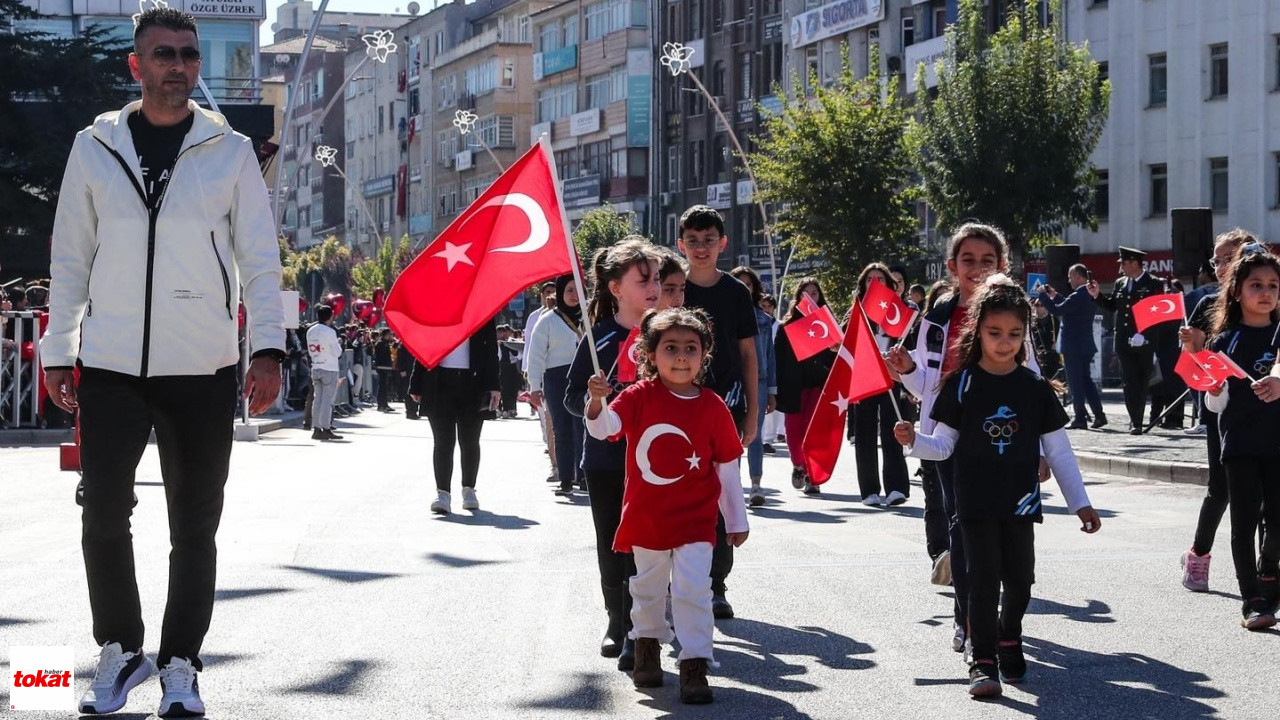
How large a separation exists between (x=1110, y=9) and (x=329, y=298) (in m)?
26.6

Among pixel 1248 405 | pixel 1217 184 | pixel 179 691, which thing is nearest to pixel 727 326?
pixel 1248 405

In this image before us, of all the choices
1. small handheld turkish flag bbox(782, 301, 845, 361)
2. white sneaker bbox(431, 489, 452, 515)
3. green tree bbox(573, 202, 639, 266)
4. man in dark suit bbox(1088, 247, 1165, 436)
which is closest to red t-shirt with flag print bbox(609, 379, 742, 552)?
small handheld turkish flag bbox(782, 301, 845, 361)

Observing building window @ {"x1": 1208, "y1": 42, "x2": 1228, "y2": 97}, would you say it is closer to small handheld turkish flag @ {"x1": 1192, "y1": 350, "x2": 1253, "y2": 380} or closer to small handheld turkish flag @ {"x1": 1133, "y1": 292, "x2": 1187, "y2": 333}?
small handheld turkish flag @ {"x1": 1133, "y1": 292, "x2": 1187, "y2": 333}

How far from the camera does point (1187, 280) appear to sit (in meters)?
51.2

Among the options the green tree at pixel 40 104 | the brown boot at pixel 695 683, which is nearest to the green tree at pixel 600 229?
the green tree at pixel 40 104

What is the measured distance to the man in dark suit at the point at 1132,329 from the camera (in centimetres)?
2384

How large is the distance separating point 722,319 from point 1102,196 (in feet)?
157

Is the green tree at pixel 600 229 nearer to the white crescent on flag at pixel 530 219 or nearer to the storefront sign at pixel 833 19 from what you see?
the storefront sign at pixel 833 19

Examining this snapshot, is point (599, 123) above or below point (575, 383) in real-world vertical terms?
above

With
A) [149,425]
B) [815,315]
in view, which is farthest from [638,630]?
[815,315]

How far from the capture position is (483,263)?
8.34 m

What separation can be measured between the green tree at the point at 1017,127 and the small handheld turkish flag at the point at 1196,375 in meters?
39.7

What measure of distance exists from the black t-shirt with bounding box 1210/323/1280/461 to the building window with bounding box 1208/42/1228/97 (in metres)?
43.1

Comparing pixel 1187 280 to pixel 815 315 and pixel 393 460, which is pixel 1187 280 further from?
pixel 815 315
